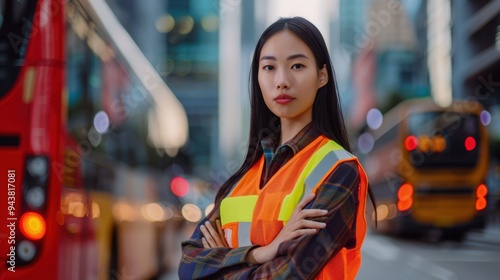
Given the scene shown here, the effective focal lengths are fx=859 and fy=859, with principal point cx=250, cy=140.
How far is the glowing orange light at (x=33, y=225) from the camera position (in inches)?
179

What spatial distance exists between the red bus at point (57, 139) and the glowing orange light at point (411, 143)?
12596mm

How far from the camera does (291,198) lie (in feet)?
5.56

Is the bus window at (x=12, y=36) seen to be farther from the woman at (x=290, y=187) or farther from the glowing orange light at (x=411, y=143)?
the glowing orange light at (x=411, y=143)

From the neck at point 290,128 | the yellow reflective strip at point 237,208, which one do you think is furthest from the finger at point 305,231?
the neck at point 290,128

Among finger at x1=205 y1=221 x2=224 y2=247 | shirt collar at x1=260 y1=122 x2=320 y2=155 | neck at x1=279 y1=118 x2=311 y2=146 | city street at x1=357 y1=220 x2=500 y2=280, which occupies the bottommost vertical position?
city street at x1=357 y1=220 x2=500 y2=280

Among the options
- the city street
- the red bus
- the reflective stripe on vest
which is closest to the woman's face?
the reflective stripe on vest

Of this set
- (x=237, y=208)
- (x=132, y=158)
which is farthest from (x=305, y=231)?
(x=132, y=158)

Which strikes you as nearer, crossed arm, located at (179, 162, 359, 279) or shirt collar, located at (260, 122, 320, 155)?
crossed arm, located at (179, 162, 359, 279)

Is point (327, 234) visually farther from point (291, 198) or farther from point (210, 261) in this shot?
point (210, 261)

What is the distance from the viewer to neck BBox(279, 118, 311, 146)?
184cm

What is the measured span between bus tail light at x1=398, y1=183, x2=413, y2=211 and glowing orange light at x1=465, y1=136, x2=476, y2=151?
1.45m

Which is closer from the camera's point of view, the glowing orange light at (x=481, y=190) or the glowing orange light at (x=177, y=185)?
the glowing orange light at (x=177, y=185)

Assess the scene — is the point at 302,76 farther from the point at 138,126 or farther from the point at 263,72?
the point at 138,126

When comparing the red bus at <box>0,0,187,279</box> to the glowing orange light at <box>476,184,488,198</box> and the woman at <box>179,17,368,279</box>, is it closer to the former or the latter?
the woman at <box>179,17,368,279</box>
